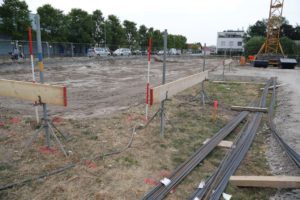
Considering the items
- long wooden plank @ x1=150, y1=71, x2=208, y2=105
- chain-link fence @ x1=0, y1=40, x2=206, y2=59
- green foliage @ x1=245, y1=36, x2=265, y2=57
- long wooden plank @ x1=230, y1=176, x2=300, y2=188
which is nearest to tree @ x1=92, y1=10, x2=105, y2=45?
chain-link fence @ x1=0, y1=40, x2=206, y2=59

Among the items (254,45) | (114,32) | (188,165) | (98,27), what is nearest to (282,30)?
(254,45)

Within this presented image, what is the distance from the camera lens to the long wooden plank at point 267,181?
12.9 feet

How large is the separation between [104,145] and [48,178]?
1.54m

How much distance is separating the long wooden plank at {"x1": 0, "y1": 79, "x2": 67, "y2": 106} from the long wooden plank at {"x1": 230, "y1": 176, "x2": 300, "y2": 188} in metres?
3.37

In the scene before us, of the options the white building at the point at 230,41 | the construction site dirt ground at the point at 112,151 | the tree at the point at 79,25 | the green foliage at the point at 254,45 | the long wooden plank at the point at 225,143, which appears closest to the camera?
the construction site dirt ground at the point at 112,151

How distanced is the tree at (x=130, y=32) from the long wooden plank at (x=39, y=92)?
47197 millimetres

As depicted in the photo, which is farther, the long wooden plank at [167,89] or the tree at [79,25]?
the tree at [79,25]

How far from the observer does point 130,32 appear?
173 feet

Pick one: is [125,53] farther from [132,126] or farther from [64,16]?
[132,126]

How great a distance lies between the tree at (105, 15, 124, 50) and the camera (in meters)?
45.9

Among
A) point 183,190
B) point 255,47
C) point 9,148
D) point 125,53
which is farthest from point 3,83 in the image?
point 255,47

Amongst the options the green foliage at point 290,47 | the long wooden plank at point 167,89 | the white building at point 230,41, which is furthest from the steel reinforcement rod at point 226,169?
the white building at point 230,41

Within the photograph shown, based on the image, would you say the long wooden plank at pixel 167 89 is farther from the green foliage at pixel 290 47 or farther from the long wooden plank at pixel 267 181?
the green foliage at pixel 290 47

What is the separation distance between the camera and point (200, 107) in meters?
9.45
